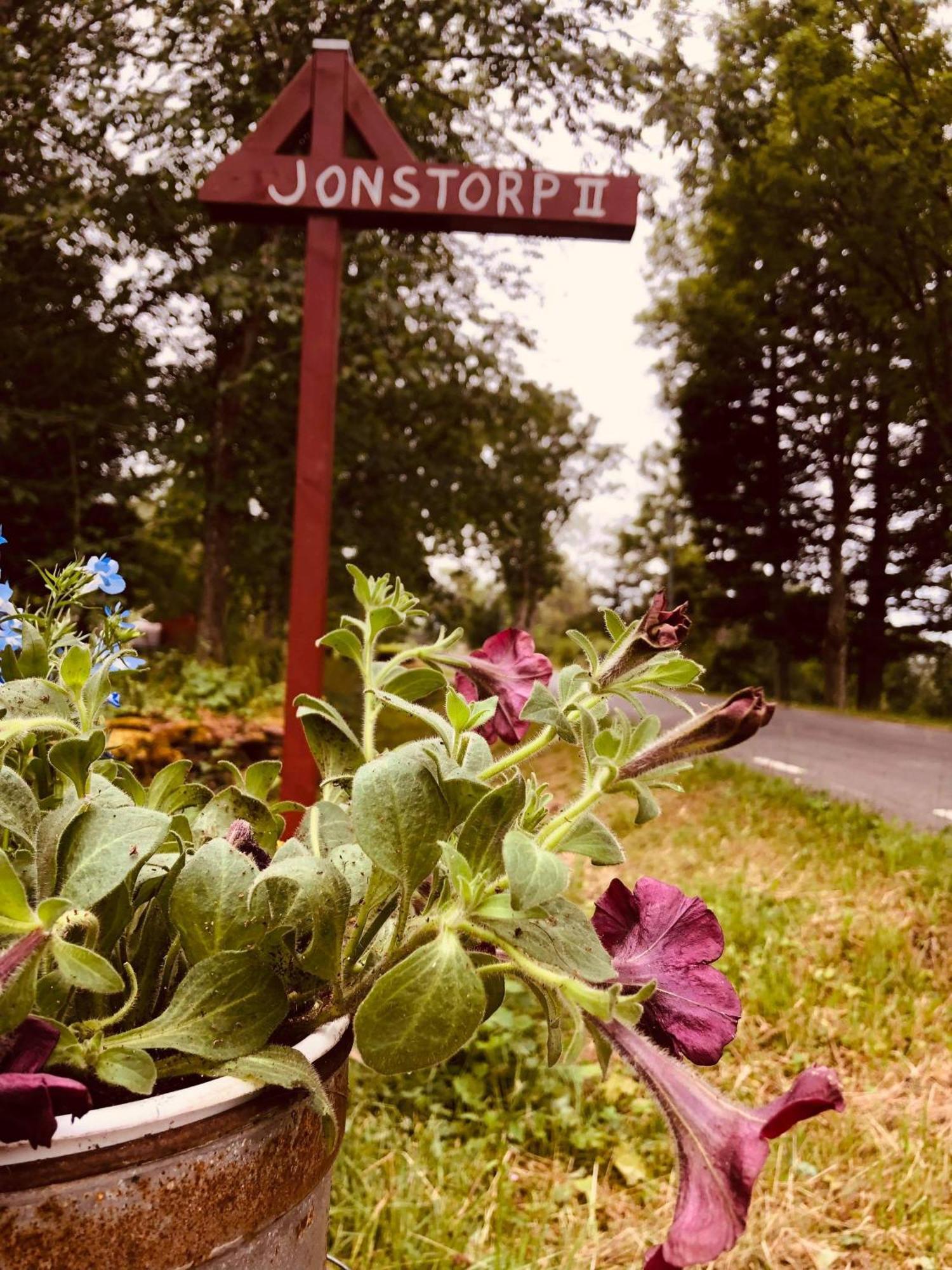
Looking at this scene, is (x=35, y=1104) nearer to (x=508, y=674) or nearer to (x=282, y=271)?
(x=508, y=674)

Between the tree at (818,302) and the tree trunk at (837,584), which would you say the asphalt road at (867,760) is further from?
the tree trunk at (837,584)

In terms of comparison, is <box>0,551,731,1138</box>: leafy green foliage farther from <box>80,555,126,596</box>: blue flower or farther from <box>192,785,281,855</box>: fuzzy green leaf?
<box>80,555,126,596</box>: blue flower

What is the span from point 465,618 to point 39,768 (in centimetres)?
776

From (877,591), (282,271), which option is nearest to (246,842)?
(282,271)

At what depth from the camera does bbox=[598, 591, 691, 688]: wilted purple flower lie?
50 centimetres

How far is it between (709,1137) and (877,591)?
643 inches

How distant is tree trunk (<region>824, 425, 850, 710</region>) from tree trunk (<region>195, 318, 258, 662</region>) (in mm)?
10842

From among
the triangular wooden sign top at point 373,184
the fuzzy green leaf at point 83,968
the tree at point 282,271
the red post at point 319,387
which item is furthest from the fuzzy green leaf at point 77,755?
the tree at point 282,271

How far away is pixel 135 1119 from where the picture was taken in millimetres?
398

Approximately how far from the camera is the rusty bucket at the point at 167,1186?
1.27 ft

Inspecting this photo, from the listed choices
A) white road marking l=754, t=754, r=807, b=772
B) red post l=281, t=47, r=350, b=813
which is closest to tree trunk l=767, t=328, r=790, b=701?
white road marking l=754, t=754, r=807, b=772

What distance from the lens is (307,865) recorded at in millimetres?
460

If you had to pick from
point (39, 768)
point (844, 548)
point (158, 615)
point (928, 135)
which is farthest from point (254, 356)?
point (844, 548)

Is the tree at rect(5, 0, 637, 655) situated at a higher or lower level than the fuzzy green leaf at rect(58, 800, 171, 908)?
higher
